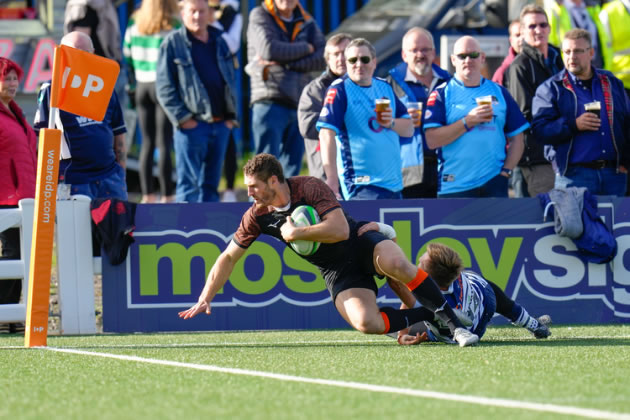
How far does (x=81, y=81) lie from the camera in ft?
25.6

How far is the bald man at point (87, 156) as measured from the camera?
9203mm

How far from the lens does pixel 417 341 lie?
757cm

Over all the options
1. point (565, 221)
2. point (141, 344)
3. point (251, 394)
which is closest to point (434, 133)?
point (565, 221)

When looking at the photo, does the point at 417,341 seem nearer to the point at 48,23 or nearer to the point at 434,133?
the point at 434,133

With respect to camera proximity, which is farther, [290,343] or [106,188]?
[106,188]

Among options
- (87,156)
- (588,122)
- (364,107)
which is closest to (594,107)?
(588,122)

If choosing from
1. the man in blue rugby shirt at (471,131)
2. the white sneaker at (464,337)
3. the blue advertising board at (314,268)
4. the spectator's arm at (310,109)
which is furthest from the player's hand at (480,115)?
the white sneaker at (464,337)

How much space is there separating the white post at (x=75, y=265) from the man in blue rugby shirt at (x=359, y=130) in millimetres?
1957

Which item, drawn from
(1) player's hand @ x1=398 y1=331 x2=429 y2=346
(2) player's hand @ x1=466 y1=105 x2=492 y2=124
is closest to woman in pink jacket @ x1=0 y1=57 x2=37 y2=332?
(1) player's hand @ x1=398 y1=331 x2=429 y2=346

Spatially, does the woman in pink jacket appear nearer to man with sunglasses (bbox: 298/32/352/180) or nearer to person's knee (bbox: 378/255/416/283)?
man with sunglasses (bbox: 298/32/352/180)

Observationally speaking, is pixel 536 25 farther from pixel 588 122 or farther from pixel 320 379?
pixel 320 379

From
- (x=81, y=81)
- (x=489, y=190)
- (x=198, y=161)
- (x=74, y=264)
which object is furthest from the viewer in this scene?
(x=198, y=161)

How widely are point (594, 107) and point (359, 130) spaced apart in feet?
6.82

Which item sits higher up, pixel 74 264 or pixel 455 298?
pixel 74 264
